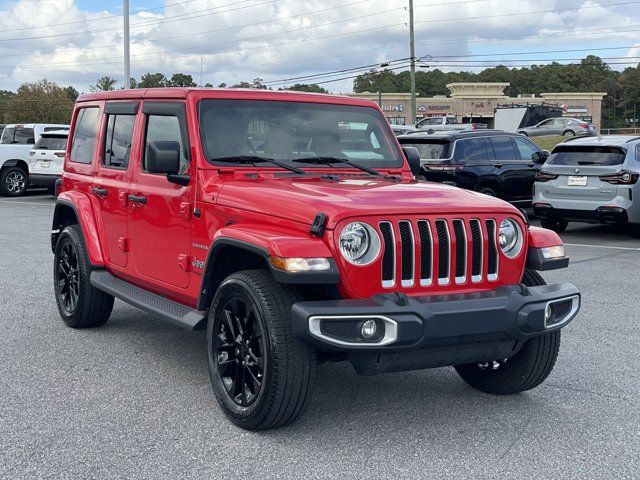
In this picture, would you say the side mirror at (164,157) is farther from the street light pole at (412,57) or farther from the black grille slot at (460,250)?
the street light pole at (412,57)

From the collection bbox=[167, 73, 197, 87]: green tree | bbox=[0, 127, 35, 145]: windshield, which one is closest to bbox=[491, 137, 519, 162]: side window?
bbox=[167, 73, 197, 87]: green tree

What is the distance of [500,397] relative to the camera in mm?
5309

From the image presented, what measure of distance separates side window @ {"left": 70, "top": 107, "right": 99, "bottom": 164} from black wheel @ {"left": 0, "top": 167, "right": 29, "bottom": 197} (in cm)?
1647

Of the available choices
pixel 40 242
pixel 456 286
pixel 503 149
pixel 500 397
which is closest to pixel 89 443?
pixel 456 286

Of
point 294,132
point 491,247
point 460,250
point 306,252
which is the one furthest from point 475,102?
point 306,252

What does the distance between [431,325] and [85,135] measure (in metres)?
4.19

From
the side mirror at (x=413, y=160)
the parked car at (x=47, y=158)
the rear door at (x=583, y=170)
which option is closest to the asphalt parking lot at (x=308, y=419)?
the side mirror at (x=413, y=160)

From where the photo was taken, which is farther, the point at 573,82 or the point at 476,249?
the point at 573,82

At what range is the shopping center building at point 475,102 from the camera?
82.2 metres

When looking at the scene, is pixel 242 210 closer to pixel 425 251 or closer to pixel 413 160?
pixel 425 251

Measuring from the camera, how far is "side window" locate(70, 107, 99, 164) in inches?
275

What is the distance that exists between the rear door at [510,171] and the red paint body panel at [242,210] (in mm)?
9135

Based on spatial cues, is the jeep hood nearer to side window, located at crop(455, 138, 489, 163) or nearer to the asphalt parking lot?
the asphalt parking lot

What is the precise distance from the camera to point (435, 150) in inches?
582
